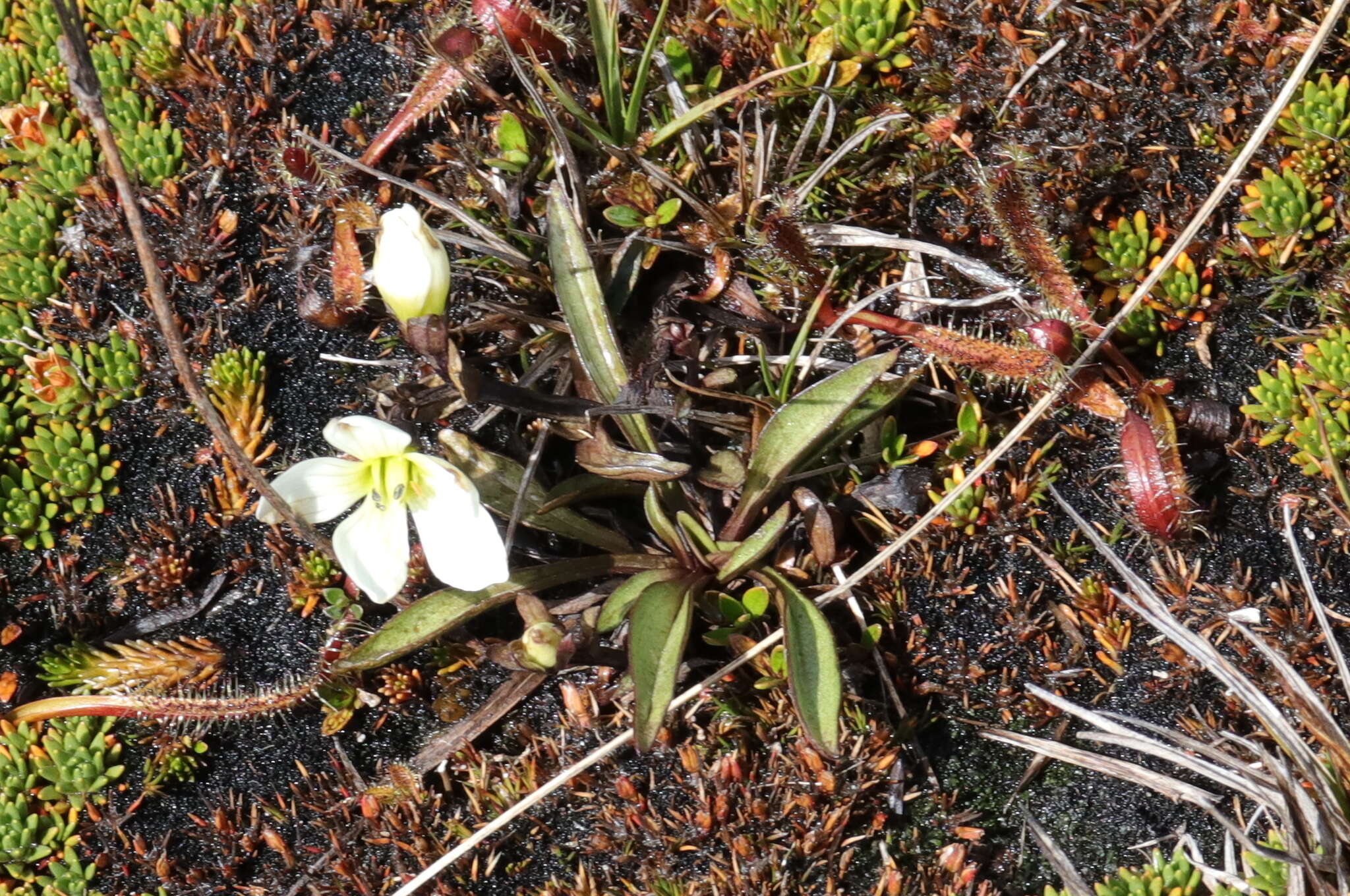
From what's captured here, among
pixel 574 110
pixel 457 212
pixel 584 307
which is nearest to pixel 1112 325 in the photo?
pixel 584 307

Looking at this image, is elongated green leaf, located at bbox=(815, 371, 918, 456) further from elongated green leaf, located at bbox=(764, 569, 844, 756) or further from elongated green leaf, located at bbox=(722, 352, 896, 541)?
elongated green leaf, located at bbox=(764, 569, 844, 756)

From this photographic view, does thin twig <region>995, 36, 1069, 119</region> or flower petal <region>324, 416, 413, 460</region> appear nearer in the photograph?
flower petal <region>324, 416, 413, 460</region>

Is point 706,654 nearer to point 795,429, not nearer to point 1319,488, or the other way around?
point 795,429

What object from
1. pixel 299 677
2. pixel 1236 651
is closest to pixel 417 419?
pixel 299 677

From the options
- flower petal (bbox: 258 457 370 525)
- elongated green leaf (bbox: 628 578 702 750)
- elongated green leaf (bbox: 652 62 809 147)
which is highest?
elongated green leaf (bbox: 652 62 809 147)

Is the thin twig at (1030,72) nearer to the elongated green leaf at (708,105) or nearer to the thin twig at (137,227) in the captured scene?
the elongated green leaf at (708,105)

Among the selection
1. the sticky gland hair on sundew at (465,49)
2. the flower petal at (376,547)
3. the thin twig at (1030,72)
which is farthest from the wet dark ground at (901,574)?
the flower petal at (376,547)

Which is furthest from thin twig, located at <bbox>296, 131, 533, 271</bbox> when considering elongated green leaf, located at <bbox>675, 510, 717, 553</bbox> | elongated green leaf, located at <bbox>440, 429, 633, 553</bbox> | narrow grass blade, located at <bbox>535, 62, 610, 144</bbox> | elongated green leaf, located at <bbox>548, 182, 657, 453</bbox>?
elongated green leaf, located at <bbox>675, 510, 717, 553</bbox>

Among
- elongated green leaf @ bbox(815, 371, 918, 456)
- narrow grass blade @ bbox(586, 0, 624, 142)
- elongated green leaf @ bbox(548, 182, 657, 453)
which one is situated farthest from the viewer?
narrow grass blade @ bbox(586, 0, 624, 142)
